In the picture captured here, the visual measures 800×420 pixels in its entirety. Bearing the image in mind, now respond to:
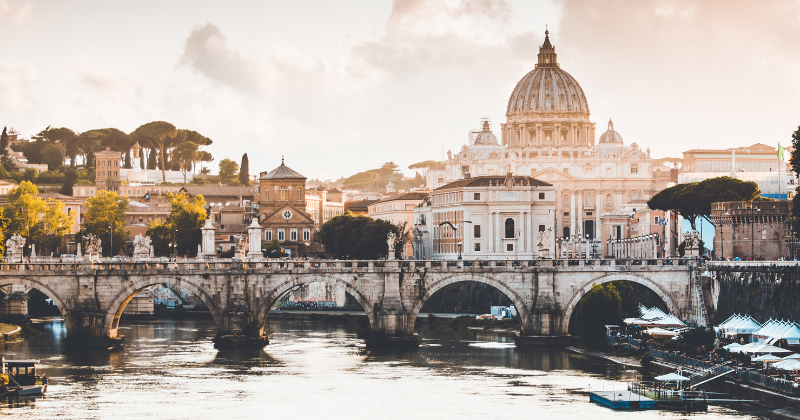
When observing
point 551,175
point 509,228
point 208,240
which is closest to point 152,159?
point 551,175

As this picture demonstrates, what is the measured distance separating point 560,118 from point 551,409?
435 ft

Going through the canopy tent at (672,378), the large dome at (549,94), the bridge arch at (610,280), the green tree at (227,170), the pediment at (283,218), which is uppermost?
the large dome at (549,94)

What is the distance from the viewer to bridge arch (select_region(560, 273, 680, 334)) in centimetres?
6638

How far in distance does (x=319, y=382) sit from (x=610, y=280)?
716 inches

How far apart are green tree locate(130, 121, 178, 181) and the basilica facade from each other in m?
37.7

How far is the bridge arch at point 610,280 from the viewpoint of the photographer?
218 feet

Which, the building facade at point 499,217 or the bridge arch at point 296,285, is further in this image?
the building facade at point 499,217

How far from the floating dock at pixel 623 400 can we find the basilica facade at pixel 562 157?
88871mm

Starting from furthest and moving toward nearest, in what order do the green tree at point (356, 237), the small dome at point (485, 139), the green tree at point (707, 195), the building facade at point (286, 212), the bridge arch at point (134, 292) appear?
the small dome at point (485, 139)
the building facade at point (286, 212)
the green tree at point (356, 237)
the green tree at point (707, 195)
the bridge arch at point (134, 292)

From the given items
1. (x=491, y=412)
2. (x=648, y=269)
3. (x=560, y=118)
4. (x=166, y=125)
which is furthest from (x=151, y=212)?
(x=491, y=412)

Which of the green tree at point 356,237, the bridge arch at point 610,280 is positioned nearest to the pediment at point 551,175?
the green tree at point 356,237

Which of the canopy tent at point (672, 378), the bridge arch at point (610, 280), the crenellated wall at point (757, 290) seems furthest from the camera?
the bridge arch at point (610, 280)

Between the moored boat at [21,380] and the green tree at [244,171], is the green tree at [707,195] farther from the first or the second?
the green tree at [244,171]

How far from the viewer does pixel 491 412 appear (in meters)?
48.4
